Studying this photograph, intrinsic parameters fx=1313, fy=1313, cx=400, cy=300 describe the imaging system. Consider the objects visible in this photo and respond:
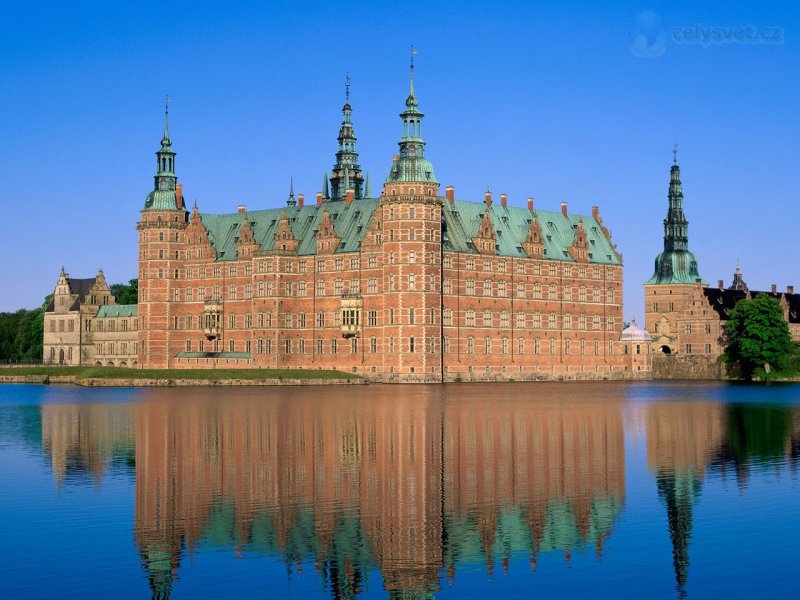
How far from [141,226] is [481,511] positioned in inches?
4234

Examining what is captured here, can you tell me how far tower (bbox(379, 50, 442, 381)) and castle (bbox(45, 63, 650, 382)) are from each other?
0.12m

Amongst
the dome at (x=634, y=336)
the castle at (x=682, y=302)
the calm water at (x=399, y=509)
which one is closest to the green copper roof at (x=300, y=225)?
the dome at (x=634, y=336)

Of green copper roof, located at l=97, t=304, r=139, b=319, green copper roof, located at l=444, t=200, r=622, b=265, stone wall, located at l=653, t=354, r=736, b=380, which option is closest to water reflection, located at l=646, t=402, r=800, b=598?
green copper roof, located at l=444, t=200, r=622, b=265

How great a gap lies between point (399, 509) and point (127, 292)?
143580 millimetres

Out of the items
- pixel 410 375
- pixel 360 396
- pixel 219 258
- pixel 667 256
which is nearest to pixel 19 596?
pixel 360 396

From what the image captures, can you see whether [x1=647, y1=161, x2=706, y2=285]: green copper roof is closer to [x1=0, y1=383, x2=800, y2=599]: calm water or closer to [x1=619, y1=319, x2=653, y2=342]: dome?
A: [x1=619, y1=319, x2=653, y2=342]: dome

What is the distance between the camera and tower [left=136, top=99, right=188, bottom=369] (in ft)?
438

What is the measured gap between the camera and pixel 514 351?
127375 mm

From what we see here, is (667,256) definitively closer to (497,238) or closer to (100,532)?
(497,238)

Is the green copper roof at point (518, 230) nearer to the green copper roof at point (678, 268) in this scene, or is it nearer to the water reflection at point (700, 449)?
the green copper roof at point (678, 268)

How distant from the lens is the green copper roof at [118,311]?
151 metres

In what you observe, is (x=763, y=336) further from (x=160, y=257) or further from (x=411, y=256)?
(x=160, y=257)

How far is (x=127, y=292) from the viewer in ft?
558

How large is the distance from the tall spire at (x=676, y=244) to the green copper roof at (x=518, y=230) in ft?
53.5
